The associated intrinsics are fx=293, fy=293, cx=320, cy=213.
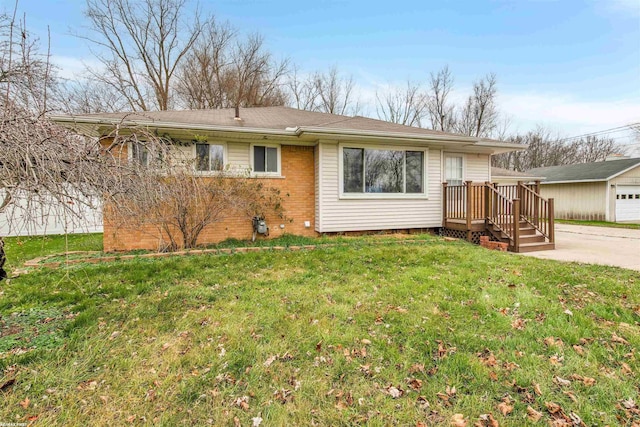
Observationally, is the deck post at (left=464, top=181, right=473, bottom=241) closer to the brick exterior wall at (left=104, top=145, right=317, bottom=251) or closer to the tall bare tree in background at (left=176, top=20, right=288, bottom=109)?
the brick exterior wall at (left=104, top=145, right=317, bottom=251)

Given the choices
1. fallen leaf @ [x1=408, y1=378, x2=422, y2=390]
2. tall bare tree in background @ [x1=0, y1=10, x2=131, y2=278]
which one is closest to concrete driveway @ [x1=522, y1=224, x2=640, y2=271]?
fallen leaf @ [x1=408, y1=378, x2=422, y2=390]

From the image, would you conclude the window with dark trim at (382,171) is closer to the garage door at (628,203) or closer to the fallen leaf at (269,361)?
the fallen leaf at (269,361)

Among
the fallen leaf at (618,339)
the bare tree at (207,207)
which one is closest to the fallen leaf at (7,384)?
the bare tree at (207,207)

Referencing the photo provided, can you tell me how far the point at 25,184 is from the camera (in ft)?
6.75

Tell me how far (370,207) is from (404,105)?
21.9m

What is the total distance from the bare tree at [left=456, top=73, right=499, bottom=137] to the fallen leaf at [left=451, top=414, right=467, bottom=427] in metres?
30.1

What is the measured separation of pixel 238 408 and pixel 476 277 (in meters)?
4.05

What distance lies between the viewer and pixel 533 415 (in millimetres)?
2004

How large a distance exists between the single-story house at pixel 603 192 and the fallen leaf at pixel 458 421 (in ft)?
70.9

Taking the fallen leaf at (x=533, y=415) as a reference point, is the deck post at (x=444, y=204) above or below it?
above

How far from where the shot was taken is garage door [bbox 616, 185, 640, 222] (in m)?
17.3

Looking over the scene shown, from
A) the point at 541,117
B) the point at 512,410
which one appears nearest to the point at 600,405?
the point at 512,410

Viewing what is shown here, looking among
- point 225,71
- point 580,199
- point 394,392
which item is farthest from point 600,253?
point 225,71

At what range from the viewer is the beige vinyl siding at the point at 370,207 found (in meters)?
8.36
